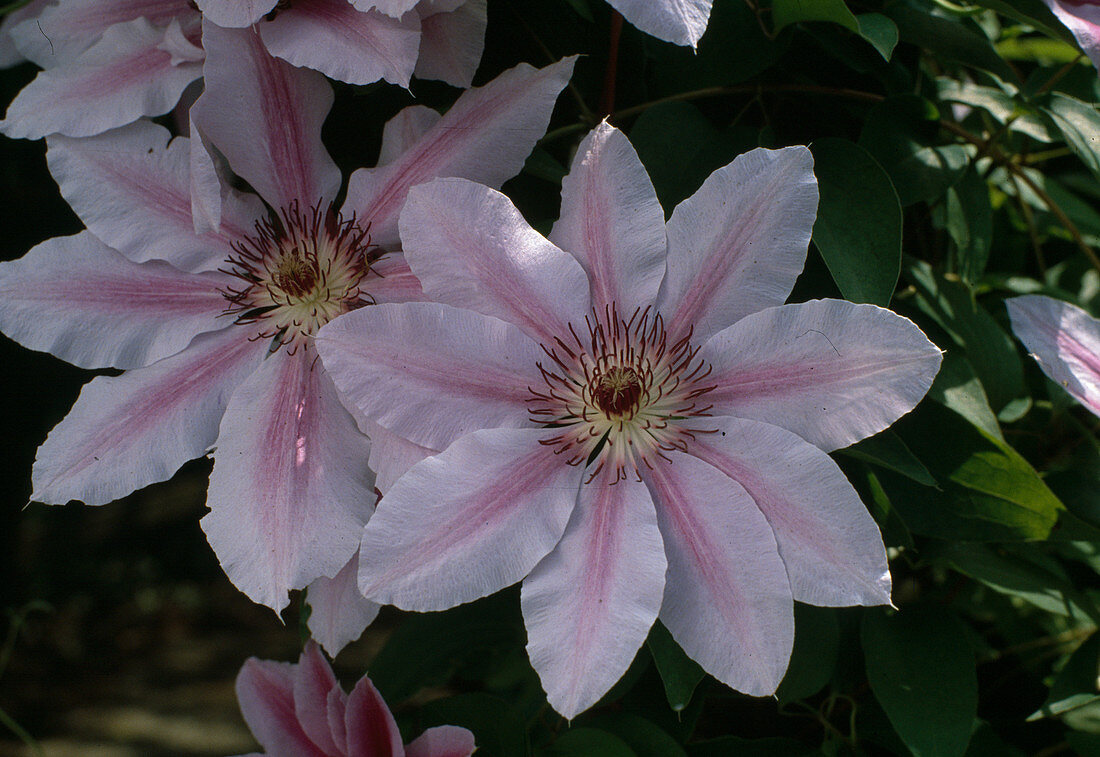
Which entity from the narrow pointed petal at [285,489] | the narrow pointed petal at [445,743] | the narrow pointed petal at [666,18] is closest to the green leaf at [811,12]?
the narrow pointed petal at [666,18]

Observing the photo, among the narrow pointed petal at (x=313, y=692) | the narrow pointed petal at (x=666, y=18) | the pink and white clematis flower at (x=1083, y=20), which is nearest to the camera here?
the narrow pointed petal at (x=666, y=18)

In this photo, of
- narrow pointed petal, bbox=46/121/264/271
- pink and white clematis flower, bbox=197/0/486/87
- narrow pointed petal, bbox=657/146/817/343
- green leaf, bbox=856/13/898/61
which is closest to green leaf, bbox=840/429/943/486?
narrow pointed petal, bbox=657/146/817/343

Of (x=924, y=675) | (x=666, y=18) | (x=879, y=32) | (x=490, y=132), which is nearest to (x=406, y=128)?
(x=490, y=132)

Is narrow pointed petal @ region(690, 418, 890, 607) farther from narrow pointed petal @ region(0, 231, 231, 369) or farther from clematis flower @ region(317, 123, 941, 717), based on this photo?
narrow pointed petal @ region(0, 231, 231, 369)

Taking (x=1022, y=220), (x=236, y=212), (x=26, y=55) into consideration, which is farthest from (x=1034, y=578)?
(x=26, y=55)

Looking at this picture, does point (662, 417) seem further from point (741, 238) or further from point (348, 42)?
point (348, 42)

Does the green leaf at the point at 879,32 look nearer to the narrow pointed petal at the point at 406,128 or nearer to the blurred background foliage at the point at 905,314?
the blurred background foliage at the point at 905,314
